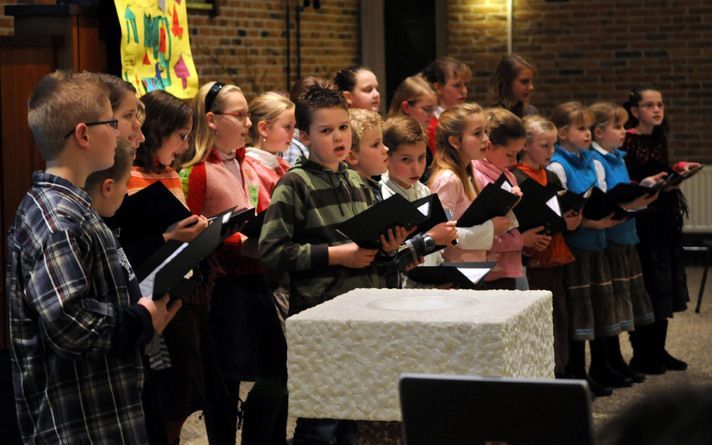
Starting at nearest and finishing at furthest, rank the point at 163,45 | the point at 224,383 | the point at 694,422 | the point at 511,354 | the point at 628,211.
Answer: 1. the point at 694,422
2. the point at 511,354
3. the point at 224,383
4. the point at 163,45
5. the point at 628,211

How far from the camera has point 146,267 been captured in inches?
137

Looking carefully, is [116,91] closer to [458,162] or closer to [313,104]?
[313,104]

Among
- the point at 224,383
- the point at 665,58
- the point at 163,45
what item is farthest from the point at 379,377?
the point at 665,58

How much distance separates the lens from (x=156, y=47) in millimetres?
5727

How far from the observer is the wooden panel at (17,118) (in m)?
5.09

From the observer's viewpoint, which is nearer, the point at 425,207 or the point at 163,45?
the point at 425,207

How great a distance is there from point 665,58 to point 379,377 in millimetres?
10047

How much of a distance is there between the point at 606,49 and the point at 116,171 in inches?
367

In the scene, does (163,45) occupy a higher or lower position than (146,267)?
higher

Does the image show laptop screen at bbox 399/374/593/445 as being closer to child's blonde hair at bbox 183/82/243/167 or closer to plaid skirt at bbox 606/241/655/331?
child's blonde hair at bbox 183/82/243/167

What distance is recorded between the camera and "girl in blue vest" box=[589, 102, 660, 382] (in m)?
6.72

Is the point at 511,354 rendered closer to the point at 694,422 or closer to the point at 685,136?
the point at 694,422

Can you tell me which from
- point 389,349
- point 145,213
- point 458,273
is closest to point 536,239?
point 458,273

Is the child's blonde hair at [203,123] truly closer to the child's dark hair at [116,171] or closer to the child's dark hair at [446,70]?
the child's dark hair at [116,171]
